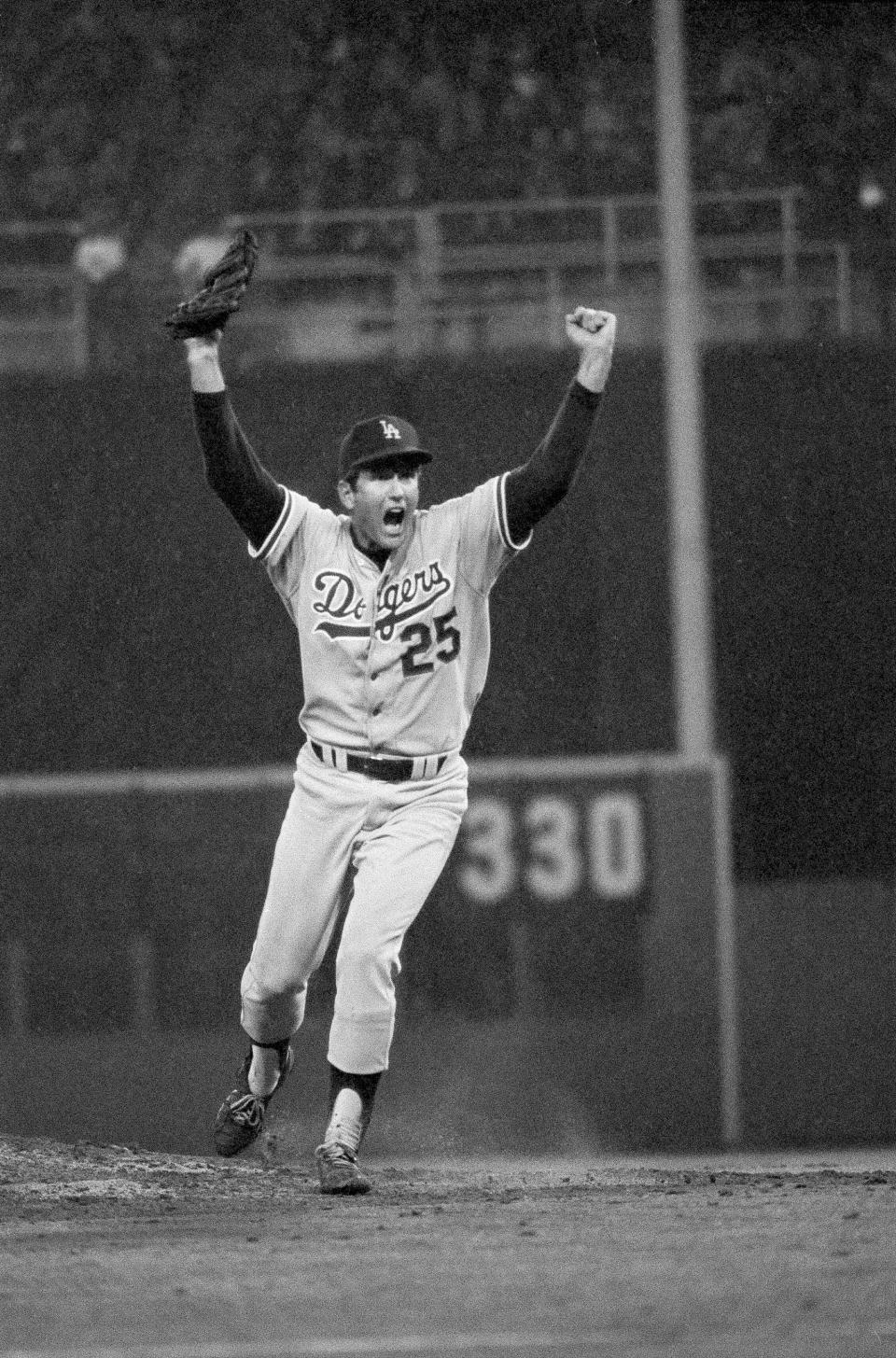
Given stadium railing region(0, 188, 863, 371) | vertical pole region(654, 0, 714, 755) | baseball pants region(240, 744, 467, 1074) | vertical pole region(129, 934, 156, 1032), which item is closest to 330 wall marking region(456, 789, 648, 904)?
vertical pole region(654, 0, 714, 755)

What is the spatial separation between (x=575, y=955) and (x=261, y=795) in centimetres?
104

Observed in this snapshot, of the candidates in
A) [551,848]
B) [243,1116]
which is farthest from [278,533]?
[551,848]

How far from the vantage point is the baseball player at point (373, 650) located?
4.43 metres

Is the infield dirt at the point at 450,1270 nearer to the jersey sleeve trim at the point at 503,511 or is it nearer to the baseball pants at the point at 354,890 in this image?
the baseball pants at the point at 354,890

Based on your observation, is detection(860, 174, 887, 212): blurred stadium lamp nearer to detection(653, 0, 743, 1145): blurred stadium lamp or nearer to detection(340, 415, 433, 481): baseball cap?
detection(653, 0, 743, 1145): blurred stadium lamp

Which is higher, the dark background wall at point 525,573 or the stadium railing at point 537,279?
the stadium railing at point 537,279

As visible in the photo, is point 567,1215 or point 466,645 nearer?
point 567,1215

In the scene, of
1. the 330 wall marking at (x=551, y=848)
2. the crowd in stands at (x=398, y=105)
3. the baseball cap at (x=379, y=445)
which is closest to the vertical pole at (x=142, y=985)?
the 330 wall marking at (x=551, y=848)

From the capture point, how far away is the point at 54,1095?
6.89 m

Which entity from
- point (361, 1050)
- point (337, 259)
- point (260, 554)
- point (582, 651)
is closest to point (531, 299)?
point (337, 259)

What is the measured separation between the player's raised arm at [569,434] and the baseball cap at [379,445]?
7.7 inches

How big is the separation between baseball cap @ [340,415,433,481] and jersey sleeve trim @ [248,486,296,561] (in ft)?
0.41

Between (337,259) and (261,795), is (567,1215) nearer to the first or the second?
(261,795)

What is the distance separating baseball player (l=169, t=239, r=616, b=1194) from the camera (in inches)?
174
